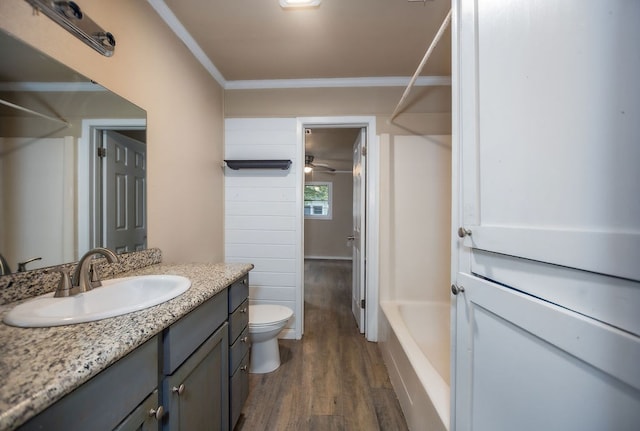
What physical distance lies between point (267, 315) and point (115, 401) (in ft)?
4.41

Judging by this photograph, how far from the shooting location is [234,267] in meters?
1.40

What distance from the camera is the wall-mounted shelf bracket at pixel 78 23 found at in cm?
88

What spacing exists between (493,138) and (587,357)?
1.86 feet

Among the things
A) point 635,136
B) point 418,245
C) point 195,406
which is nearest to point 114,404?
point 195,406

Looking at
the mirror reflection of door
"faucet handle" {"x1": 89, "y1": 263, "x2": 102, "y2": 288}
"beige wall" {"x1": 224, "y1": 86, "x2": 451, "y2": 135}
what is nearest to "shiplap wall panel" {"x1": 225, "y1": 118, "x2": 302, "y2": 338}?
"beige wall" {"x1": 224, "y1": 86, "x2": 451, "y2": 135}

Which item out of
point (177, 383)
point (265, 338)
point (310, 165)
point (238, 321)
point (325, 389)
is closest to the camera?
point (177, 383)

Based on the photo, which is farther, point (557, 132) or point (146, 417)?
→ point (146, 417)

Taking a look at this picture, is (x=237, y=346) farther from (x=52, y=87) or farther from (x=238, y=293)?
(x=52, y=87)

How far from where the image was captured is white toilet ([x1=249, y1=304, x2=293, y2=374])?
175 centimetres

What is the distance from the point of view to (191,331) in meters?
0.88

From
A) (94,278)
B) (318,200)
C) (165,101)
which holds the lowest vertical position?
(94,278)

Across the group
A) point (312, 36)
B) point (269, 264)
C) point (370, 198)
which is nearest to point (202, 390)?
point (269, 264)

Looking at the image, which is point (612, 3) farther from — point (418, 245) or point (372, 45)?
point (418, 245)

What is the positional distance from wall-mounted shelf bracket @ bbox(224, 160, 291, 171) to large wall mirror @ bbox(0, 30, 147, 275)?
977 millimetres
